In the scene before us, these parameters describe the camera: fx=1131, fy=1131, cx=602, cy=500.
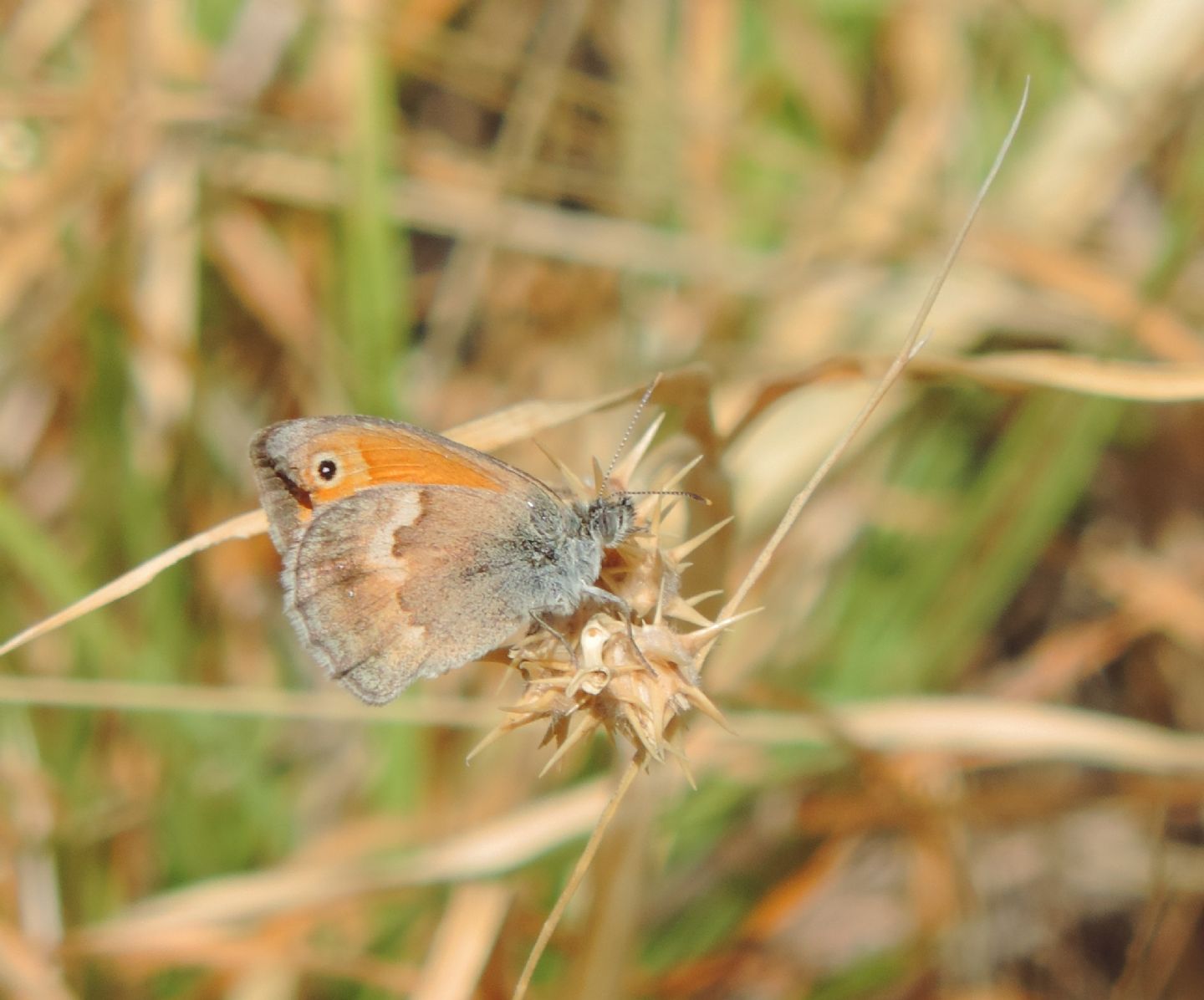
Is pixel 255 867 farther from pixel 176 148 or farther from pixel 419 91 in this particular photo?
pixel 419 91

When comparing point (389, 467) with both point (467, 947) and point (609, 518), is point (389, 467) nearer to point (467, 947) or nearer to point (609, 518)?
point (609, 518)

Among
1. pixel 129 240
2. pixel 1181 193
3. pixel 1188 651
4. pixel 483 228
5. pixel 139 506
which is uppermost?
pixel 129 240

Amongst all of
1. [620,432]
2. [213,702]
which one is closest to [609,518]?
[213,702]

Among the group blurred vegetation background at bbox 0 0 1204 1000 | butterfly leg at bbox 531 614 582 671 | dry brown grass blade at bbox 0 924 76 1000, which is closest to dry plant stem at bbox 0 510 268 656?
butterfly leg at bbox 531 614 582 671

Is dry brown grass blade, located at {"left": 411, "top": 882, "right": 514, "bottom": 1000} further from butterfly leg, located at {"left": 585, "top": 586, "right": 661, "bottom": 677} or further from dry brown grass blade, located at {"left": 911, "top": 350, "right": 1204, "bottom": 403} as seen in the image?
dry brown grass blade, located at {"left": 911, "top": 350, "right": 1204, "bottom": 403}

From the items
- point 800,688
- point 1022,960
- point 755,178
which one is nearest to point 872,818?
point 800,688

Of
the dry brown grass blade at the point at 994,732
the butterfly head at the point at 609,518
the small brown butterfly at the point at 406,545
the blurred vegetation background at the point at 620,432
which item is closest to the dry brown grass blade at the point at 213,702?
the blurred vegetation background at the point at 620,432

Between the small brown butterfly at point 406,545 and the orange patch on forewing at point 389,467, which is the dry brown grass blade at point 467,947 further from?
the orange patch on forewing at point 389,467
